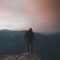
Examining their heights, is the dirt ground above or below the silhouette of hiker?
below

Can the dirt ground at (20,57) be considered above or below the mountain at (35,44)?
below

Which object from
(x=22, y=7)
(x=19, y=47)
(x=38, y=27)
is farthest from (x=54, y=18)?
(x=19, y=47)

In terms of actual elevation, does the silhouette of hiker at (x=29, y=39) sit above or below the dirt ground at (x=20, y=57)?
above

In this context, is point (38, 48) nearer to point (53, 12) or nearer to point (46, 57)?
point (46, 57)

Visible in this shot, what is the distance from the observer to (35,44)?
3.25 ft

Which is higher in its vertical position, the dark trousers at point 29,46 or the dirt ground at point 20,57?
the dark trousers at point 29,46

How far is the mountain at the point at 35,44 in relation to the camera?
37.5 inches

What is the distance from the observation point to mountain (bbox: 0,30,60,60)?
0.95 meters

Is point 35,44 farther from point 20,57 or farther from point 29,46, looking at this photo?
point 20,57

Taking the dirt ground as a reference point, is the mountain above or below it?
above

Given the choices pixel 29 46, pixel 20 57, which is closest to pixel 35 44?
pixel 29 46

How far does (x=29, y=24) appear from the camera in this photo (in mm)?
1017

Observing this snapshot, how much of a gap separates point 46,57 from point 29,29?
28 cm

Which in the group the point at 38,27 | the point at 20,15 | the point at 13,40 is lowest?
the point at 13,40
